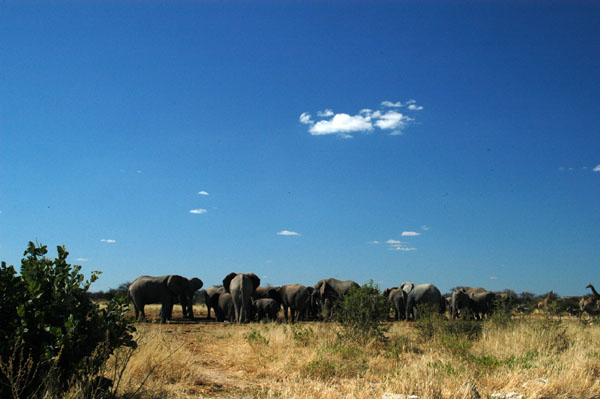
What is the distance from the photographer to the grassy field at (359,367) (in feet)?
23.6

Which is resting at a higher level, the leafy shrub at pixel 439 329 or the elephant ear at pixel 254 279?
the elephant ear at pixel 254 279

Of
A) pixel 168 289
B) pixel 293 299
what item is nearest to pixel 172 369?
pixel 168 289

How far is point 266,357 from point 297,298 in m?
→ 15.0

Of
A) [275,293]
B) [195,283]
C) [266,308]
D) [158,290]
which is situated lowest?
[266,308]

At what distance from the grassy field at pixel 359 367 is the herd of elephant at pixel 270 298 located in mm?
5492

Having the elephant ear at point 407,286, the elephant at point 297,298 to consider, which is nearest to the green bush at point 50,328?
the elephant at point 297,298

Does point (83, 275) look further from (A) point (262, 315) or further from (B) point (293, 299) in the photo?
(B) point (293, 299)

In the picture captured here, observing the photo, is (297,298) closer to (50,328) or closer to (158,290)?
(158,290)

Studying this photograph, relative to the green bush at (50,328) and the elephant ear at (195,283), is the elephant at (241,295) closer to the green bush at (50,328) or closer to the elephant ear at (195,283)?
the elephant ear at (195,283)

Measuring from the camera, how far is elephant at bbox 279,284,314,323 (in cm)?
2459

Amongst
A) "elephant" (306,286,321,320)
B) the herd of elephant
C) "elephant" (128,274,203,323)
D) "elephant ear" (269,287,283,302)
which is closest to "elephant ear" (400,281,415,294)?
the herd of elephant

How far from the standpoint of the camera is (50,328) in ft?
18.4


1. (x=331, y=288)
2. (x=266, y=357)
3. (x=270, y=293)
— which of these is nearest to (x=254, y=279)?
(x=270, y=293)

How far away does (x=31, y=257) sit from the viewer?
20.2 feet
